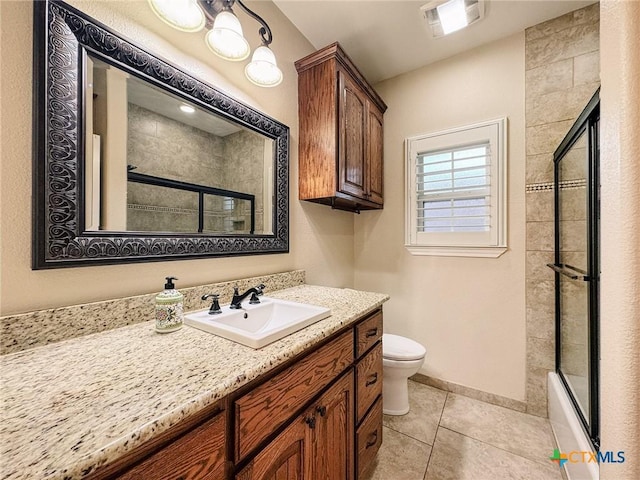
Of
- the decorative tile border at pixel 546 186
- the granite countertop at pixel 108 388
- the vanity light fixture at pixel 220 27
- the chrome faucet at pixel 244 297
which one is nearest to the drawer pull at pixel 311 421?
the granite countertop at pixel 108 388

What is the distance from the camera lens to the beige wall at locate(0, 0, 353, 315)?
719 millimetres

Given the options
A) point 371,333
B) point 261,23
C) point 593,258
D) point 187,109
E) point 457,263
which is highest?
point 261,23

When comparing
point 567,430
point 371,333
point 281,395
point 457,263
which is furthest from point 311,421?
point 457,263

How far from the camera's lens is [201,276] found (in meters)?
1.19

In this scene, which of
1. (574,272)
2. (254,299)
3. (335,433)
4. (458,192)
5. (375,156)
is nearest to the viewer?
(335,433)

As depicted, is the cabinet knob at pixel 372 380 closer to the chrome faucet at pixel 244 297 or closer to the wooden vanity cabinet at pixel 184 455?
the chrome faucet at pixel 244 297

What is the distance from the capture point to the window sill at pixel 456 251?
1853 mm

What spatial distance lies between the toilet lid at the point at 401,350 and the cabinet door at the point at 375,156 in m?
1.08

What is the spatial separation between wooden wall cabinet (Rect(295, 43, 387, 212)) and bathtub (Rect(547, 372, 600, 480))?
1613mm

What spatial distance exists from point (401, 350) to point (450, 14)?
220cm

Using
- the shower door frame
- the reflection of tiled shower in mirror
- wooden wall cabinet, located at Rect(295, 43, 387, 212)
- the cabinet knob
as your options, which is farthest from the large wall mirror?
the shower door frame

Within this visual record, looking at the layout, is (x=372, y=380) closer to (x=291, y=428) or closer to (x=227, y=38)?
(x=291, y=428)

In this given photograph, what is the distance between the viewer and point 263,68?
50.5 inches

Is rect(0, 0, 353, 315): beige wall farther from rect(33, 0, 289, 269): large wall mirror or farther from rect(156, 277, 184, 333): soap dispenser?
rect(156, 277, 184, 333): soap dispenser
